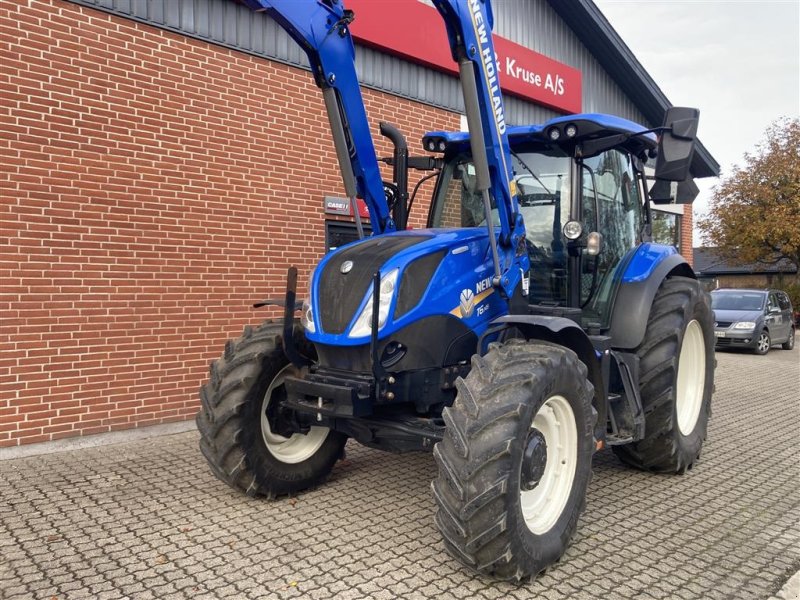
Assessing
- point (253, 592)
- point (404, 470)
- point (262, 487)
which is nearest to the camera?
point (253, 592)

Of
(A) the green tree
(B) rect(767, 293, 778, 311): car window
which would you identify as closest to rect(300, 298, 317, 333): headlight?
(B) rect(767, 293, 778, 311): car window

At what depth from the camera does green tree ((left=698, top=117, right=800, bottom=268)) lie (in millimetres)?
22169

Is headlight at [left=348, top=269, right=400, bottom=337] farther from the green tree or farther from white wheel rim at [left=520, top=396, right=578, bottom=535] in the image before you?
the green tree

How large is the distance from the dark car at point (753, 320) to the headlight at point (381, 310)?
12.2 metres

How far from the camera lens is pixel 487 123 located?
372 cm

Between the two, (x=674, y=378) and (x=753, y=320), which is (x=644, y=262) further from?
(x=753, y=320)

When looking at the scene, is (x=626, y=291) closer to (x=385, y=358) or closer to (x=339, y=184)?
(x=385, y=358)

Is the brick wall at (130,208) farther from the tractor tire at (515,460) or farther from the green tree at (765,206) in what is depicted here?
the green tree at (765,206)

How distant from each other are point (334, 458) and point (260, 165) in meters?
3.54

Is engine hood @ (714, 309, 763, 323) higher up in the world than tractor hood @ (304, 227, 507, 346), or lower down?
lower down

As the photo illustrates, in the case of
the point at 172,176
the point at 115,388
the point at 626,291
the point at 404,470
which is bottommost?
the point at 404,470

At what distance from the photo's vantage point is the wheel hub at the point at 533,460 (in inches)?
119

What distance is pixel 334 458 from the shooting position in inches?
175

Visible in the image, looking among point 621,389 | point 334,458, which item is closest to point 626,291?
point 621,389
